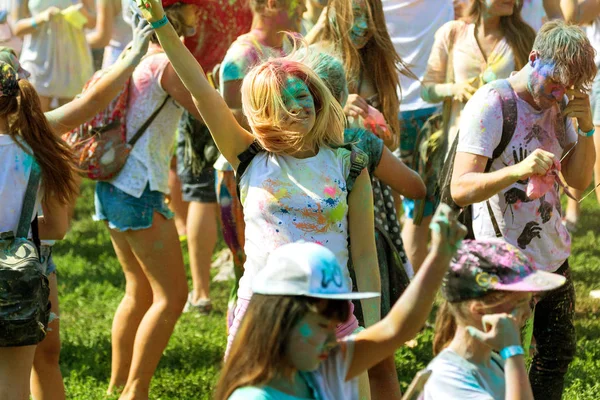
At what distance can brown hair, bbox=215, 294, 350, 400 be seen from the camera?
106 inches

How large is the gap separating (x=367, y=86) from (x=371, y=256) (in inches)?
62.3

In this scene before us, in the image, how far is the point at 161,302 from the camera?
5.23 m

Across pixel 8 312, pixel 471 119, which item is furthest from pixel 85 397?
pixel 471 119

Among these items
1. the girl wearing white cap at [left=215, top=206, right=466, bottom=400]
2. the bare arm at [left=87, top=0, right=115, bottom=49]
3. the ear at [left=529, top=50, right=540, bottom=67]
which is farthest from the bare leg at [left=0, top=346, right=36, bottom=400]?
the bare arm at [left=87, top=0, right=115, bottom=49]

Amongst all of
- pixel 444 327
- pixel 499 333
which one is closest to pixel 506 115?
pixel 444 327

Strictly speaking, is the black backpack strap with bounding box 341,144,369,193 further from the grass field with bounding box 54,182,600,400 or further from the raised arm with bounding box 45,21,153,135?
the grass field with bounding box 54,182,600,400

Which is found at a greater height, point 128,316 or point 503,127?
point 503,127

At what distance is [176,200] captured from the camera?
846 cm

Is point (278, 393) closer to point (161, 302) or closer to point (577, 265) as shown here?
point (161, 302)

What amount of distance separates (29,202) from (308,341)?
1732mm

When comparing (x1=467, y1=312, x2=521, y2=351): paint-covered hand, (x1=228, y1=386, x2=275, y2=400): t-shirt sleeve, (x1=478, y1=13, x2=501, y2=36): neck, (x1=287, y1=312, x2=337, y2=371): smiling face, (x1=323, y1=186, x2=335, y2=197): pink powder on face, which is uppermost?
(x1=478, y1=13, x2=501, y2=36): neck

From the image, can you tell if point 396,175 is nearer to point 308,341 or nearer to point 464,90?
point 464,90

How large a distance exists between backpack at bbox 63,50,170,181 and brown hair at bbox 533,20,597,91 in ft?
6.21

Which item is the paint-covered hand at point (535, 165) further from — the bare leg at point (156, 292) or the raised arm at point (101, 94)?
the bare leg at point (156, 292)
